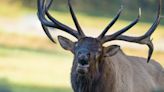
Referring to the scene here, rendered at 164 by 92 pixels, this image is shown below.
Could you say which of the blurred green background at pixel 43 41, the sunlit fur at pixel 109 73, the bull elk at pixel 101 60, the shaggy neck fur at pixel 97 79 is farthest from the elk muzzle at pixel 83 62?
the blurred green background at pixel 43 41

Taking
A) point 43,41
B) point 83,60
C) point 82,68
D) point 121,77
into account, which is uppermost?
point 43,41

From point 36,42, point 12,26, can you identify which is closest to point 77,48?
point 36,42

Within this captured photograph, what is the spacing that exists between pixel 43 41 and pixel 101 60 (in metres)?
20.2

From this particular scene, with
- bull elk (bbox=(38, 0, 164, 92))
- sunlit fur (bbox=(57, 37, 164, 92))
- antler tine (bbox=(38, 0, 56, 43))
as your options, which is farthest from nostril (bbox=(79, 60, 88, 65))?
antler tine (bbox=(38, 0, 56, 43))

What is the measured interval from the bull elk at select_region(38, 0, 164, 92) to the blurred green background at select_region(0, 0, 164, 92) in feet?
17.1

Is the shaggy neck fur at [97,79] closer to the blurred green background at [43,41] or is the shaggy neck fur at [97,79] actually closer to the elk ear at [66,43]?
the elk ear at [66,43]

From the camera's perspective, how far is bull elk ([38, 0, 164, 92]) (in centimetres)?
1347

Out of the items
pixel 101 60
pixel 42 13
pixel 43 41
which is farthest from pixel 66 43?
pixel 43 41

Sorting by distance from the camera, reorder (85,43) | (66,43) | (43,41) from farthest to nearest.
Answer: (43,41) < (66,43) < (85,43)

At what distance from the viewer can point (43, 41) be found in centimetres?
3403

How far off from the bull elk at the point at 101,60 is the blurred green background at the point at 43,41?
5.22 metres

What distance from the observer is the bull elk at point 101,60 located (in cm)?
1347

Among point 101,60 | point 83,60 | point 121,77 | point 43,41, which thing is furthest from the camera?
point 43,41

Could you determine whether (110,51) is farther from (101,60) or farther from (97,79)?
(97,79)
